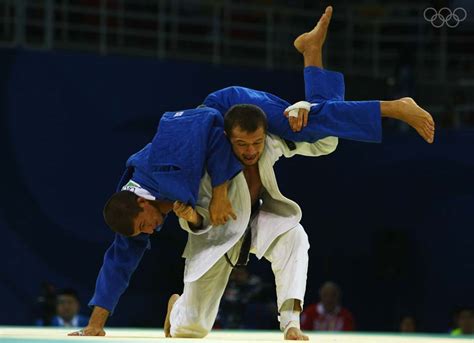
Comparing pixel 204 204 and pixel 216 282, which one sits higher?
pixel 204 204

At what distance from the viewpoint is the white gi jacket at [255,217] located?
3996 mm

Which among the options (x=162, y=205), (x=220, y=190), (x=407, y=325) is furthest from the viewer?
(x=407, y=325)

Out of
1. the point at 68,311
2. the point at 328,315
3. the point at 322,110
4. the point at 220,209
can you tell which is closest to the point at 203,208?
the point at 220,209

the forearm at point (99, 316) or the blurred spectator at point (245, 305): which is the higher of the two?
the forearm at point (99, 316)

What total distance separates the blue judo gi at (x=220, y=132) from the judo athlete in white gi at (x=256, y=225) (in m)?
0.05

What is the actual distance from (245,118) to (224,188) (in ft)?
0.94

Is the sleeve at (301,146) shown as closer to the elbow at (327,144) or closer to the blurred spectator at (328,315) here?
the elbow at (327,144)

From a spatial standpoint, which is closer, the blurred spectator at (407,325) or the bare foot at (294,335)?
the bare foot at (294,335)

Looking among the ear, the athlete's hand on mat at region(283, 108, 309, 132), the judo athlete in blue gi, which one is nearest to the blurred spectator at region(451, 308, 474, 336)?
the judo athlete in blue gi

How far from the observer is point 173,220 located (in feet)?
27.2

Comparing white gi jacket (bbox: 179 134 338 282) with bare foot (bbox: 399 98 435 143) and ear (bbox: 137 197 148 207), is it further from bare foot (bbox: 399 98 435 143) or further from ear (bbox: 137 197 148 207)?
bare foot (bbox: 399 98 435 143)

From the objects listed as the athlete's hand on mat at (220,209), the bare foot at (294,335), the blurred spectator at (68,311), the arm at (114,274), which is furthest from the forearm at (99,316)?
the blurred spectator at (68,311)

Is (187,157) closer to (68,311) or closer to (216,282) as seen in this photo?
(216,282)

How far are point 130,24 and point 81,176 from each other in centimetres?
187
